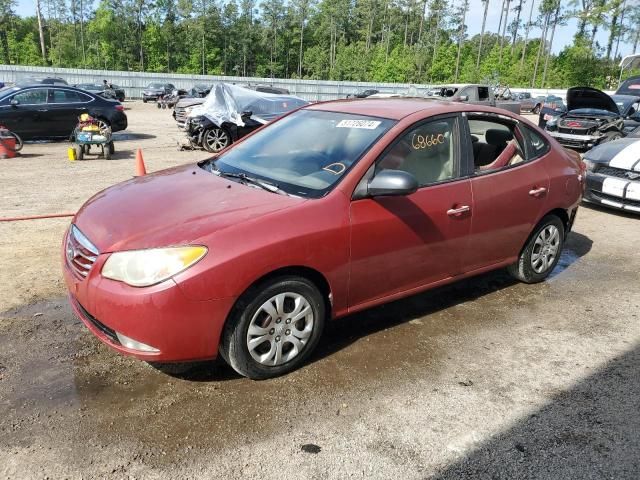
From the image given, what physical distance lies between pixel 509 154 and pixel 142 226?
122 inches

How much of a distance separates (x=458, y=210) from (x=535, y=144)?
4.54 ft

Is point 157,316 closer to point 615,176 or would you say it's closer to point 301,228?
point 301,228

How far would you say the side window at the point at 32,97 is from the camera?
1291cm

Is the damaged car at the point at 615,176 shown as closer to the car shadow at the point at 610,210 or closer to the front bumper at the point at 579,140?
the car shadow at the point at 610,210

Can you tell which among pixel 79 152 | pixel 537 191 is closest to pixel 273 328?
pixel 537 191

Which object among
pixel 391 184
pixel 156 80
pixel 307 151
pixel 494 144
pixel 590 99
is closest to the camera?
pixel 391 184

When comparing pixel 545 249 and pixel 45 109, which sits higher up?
pixel 45 109

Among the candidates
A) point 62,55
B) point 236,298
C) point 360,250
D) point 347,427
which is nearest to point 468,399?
point 347,427

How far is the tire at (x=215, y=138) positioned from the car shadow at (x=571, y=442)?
35.7 ft

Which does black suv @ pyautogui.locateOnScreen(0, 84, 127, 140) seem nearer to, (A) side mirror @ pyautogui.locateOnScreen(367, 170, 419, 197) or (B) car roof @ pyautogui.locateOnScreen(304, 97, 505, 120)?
(B) car roof @ pyautogui.locateOnScreen(304, 97, 505, 120)

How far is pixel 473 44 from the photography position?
85.4m

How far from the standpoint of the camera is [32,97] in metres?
13.1

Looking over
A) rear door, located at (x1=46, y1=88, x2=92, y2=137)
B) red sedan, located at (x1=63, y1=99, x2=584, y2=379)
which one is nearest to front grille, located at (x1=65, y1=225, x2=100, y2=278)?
red sedan, located at (x1=63, y1=99, x2=584, y2=379)

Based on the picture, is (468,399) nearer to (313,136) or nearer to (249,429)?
(249,429)
